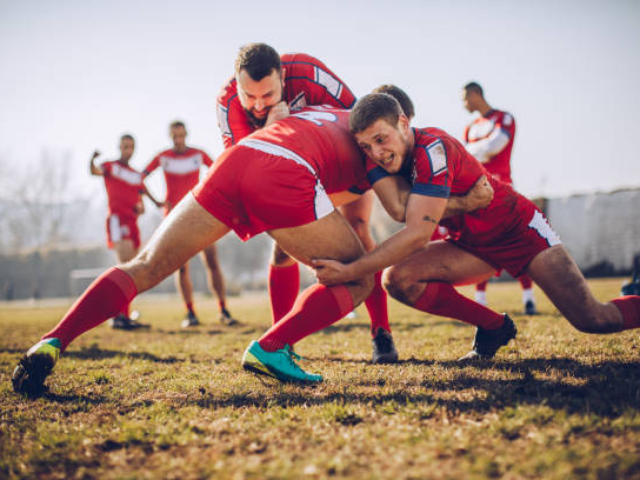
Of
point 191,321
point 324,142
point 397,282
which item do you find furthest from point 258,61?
point 191,321

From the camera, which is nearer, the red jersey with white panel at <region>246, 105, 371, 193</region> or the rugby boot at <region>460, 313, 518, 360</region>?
the red jersey with white panel at <region>246, 105, 371, 193</region>

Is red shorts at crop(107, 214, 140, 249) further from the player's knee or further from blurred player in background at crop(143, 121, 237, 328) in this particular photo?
the player's knee

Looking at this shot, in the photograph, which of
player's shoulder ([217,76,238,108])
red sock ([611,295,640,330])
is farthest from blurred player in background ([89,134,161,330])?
red sock ([611,295,640,330])

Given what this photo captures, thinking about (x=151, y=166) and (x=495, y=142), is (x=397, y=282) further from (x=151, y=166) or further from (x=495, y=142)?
(x=151, y=166)

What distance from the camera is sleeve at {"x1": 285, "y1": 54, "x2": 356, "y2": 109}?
3426 mm

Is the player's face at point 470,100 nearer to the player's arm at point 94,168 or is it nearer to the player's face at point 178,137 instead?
the player's face at point 178,137

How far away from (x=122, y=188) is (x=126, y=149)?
0.73m

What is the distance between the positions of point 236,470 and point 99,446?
729 mm

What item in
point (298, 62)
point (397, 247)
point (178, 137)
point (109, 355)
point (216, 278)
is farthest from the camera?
point (178, 137)

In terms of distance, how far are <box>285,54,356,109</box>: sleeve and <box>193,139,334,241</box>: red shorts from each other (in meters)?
1.20

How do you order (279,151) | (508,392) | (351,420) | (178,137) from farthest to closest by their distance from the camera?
(178,137) → (279,151) → (508,392) → (351,420)

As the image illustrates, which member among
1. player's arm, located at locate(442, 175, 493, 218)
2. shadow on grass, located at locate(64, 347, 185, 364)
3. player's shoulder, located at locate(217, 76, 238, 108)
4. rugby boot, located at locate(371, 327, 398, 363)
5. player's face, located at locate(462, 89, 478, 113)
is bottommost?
shadow on grass, located at locate(64, 347, 185, 364)

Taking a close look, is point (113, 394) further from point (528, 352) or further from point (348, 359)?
point (528, 352)

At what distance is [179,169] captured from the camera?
751cm
